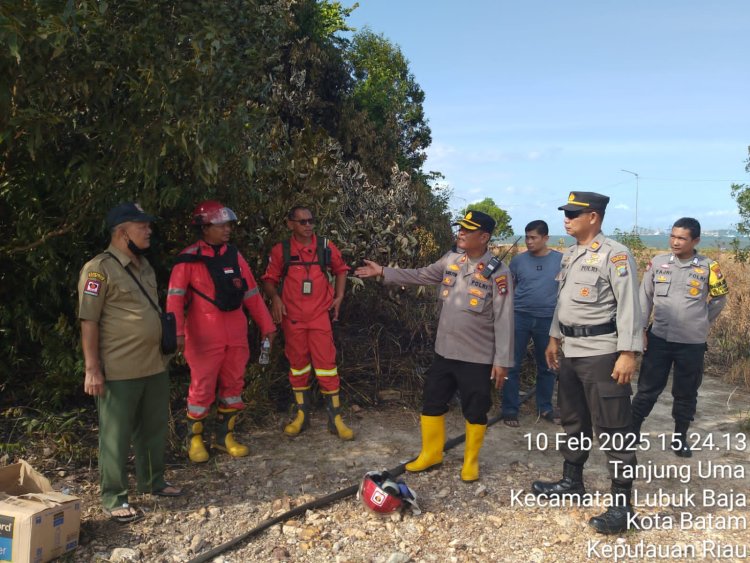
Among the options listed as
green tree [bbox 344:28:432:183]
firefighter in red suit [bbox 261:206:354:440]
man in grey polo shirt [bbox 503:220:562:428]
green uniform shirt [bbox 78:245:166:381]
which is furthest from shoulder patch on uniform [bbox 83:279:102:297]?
green tree [bbox 344:28:432:183]

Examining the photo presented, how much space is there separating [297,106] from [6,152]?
28.9 feet

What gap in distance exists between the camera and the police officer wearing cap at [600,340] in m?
3.68

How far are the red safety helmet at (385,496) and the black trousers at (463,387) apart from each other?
2.60 feet

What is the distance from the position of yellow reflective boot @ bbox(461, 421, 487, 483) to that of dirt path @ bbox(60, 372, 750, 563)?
0.08m

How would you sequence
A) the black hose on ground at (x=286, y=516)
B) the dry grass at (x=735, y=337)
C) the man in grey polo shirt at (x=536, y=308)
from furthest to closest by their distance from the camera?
the dry grass at (x=735, y=337)
the man in grey polo shirt at (x=536, y=308)
the black hose on ground at (x=286, y=516)

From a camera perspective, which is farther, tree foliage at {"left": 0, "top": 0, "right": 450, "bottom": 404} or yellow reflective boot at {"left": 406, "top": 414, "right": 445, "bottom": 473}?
yellow reflective boot at {"left": 406, "top": 414, "right": 445, "bottom": 473}

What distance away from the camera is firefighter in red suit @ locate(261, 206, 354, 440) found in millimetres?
5133

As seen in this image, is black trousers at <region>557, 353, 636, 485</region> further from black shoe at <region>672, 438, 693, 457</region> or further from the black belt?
black shoe at <region>672, 438, 693, 457</region>

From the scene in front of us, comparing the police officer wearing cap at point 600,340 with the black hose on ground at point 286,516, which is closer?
the black hose on ground at point 286,516

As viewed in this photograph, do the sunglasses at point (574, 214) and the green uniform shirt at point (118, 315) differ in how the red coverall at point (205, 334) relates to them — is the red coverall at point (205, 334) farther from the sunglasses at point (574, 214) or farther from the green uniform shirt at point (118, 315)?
the sunglasses at point (574, 214)

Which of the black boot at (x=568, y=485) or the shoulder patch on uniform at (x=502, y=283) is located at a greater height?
the shoulder patch on uniform at (x=502, y=283)

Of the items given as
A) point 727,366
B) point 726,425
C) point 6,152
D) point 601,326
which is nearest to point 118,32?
point 6,152

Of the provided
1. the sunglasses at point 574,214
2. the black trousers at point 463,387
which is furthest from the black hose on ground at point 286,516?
the sunglasses at point 574,214

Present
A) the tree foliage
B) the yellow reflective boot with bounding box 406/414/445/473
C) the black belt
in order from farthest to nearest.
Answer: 1. the yellow reflective boot with bounding box 406/414/445/473
2. the black belt
3. the tree foliage
